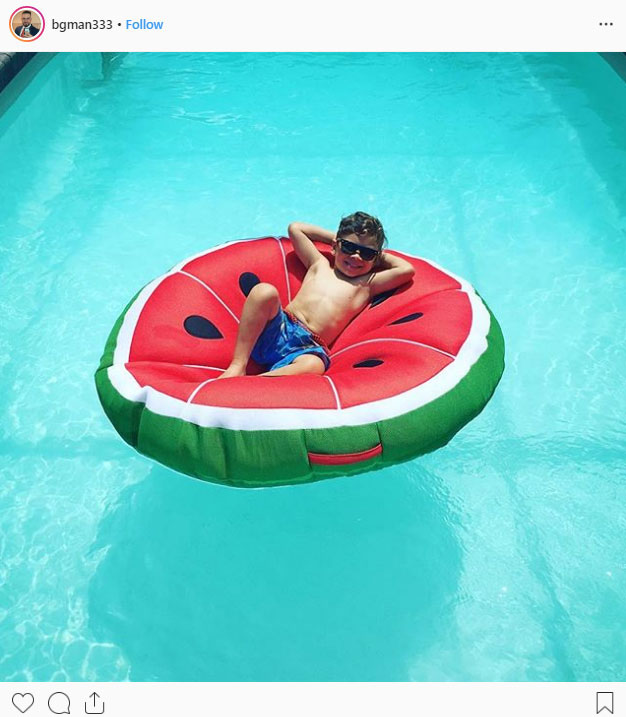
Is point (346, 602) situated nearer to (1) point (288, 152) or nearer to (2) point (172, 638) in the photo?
(2) point (172, 638)

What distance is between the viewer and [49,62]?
234 inches

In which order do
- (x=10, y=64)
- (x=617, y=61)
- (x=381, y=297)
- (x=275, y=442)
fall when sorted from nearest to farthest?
(x=275, y=442)
(x=381, y=297)
(x=10, y=64)
(x=617, y=61)

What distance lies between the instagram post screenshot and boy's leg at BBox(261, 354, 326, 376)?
0.02m

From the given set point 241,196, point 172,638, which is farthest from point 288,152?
point 172,638

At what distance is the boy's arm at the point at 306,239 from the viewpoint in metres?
3.00

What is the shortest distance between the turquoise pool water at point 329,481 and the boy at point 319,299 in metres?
0.70

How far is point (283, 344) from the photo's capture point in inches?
107

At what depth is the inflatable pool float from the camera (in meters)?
2.10

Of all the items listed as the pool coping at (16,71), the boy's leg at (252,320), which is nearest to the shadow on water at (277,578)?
the boy's leg at (252,320)
